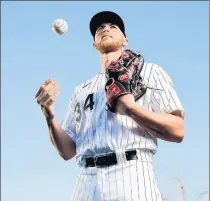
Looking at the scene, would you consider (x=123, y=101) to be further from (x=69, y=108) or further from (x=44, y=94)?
(x=69, y=108)

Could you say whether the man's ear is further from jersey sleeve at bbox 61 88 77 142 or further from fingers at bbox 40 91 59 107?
fingers at bbox 40 91 59 107

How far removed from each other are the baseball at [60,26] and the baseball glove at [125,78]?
4.01ft

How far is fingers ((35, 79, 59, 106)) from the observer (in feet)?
12.5

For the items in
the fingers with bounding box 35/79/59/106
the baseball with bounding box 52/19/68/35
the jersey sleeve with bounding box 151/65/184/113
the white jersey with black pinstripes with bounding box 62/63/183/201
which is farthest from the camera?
the baseball with bounding box 52/19/68/35

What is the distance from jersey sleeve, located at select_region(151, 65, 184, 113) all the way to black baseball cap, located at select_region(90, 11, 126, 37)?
2.41 feet

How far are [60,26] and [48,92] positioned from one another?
3.93ft

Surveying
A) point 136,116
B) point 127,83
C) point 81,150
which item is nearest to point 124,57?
point 127,83

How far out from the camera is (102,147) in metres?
3.67

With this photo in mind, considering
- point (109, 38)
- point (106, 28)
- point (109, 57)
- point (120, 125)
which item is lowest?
point (120, 125)

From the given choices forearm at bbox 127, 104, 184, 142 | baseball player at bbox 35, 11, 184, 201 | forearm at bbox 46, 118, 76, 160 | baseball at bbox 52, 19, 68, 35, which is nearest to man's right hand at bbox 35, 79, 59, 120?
baseball player at bbox 35, 11, 184, 201

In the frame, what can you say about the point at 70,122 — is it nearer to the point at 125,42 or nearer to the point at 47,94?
the point at 47,94

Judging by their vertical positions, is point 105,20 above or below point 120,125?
above

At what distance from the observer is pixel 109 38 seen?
4.19 metres

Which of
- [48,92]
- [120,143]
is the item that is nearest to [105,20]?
[48,92]
